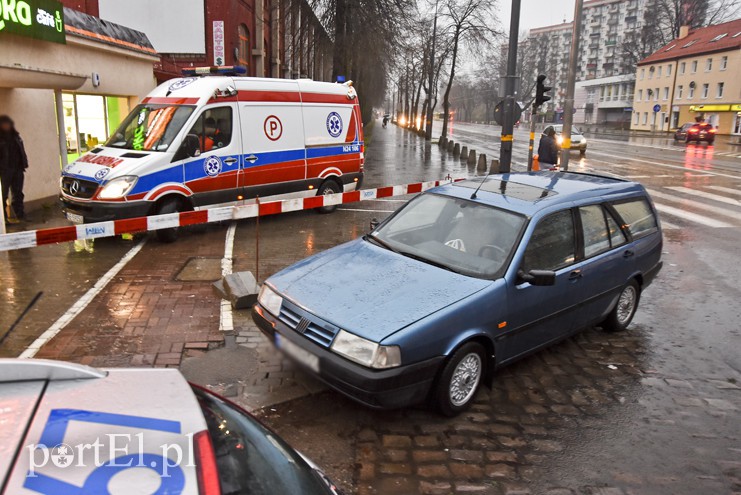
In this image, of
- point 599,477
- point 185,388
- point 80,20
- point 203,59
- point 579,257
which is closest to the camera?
point 185,388

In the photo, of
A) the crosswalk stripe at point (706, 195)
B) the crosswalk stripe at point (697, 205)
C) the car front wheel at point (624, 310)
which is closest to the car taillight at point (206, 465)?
the car front wheel at point (624, 310)

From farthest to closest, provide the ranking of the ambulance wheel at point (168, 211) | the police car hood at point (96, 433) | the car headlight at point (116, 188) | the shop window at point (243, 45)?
the shop window at point (243, 45), the ambulance wheel at point (168, 211), the car headlight at point (116, 188), the police car hood at point (96, 433)

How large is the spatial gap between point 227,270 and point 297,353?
3.96m

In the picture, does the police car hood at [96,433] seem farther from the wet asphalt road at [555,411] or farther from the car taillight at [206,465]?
the wet asphalt road at [555,411]

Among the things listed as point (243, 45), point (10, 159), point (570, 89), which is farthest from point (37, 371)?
point (243, 45)

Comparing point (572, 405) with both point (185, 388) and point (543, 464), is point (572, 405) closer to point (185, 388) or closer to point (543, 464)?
point (543, 464)

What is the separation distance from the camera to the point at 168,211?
9.30m

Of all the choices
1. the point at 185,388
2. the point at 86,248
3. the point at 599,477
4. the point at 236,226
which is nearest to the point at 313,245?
the point at 236,226

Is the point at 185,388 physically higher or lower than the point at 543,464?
higher

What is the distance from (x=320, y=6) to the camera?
21969mm

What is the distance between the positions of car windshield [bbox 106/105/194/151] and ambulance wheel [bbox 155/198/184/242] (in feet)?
2.84

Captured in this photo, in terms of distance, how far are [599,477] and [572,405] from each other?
3.26 ft

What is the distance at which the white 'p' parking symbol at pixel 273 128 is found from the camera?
10.8 meters

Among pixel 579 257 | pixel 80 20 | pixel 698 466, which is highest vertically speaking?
pixel 80 20
